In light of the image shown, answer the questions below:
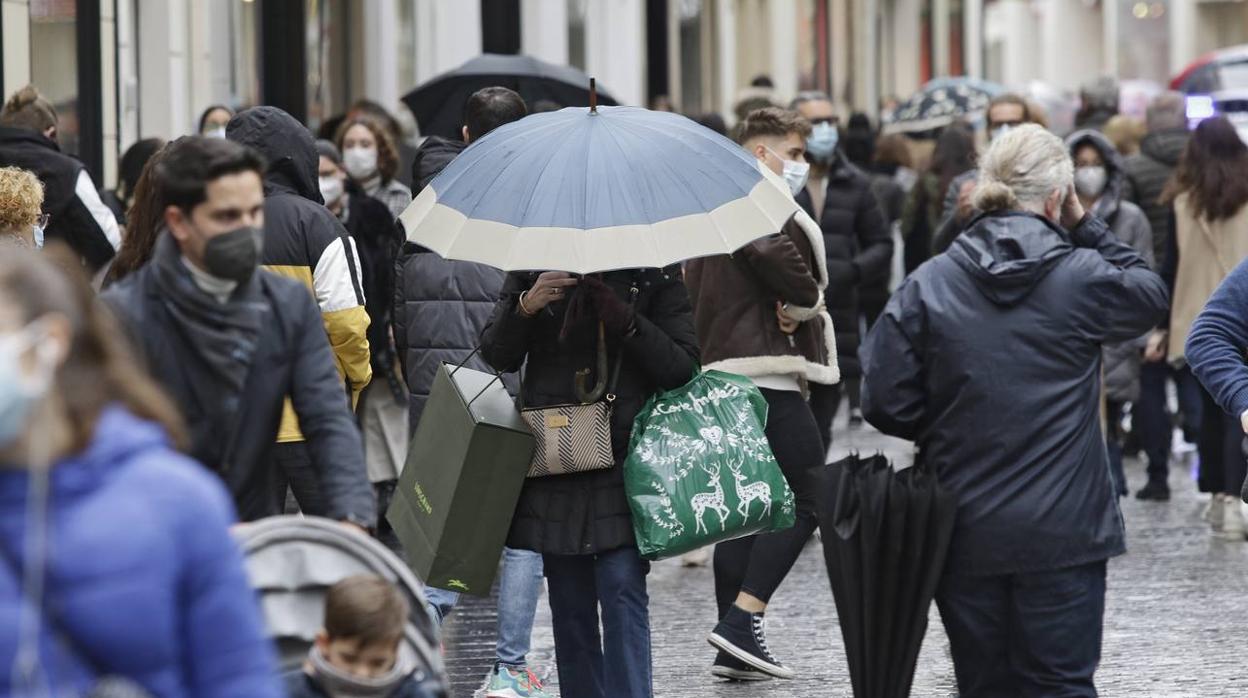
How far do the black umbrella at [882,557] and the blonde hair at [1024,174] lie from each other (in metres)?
0.68

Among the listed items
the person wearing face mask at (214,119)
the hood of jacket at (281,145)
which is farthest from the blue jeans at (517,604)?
the person wearing face mask at (214,119)

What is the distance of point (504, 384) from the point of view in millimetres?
6691

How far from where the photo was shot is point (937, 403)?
573cm

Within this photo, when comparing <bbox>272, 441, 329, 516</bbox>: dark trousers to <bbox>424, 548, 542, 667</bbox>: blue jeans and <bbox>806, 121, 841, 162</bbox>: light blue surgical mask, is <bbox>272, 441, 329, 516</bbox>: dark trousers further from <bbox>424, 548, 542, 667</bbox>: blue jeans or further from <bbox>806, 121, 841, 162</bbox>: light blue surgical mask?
<bbox>806, 121, 841, 162</bbox>: light blue surgical mask

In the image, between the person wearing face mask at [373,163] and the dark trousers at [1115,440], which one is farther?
the dark trousers at [1115,440]

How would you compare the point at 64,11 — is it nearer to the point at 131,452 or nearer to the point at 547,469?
the point at 547,469

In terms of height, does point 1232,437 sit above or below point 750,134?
below

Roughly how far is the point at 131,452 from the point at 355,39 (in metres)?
18.2

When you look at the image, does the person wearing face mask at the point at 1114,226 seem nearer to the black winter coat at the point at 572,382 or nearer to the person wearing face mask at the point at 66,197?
the person wearing face mask at the point at 66,197

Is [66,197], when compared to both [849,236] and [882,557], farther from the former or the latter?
[882,557]

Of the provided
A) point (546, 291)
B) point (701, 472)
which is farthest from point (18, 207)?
point (701, 472)

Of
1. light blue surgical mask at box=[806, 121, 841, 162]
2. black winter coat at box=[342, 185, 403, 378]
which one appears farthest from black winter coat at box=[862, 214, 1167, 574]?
light blue surgical mask at box=[806, 121, 841, 162]

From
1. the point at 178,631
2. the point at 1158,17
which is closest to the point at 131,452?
the point at 178,631

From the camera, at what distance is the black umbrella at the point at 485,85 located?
11.7 metres
